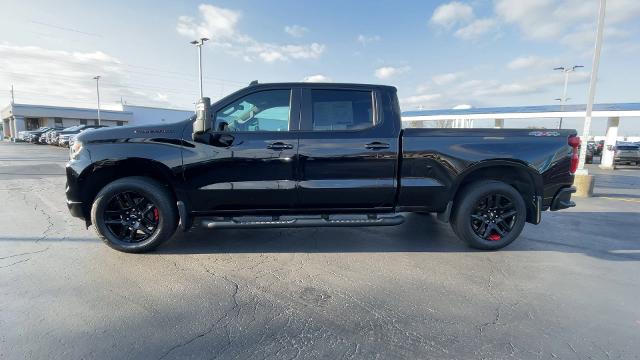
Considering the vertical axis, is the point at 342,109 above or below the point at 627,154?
above

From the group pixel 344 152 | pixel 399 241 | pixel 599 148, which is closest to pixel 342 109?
pixel 344 152

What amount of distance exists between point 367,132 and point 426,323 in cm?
224

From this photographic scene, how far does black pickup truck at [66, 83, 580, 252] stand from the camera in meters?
3.88

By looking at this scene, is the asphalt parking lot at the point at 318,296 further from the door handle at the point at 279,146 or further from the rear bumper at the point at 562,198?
the door handle at the point at 279,146

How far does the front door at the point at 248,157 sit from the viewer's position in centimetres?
388

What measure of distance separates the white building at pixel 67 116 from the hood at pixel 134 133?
44626mm

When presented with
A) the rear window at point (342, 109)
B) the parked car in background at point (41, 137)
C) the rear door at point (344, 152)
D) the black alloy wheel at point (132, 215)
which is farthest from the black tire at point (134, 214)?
the parked car in background at point (41, 137)

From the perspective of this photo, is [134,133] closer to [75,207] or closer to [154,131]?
[154,131]

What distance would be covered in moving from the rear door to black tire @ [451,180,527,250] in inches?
38.3

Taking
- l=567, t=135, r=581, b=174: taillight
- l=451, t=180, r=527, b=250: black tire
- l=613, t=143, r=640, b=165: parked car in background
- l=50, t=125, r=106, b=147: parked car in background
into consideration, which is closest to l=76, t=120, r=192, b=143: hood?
l=451, t=180, r=527, b=250: black tire

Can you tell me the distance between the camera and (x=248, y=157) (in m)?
3.88

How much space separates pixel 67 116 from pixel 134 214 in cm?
6420

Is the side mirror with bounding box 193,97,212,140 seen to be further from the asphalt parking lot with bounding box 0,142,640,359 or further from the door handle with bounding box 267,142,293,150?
the asphalt parking lot with bounding box 0,142,640,359

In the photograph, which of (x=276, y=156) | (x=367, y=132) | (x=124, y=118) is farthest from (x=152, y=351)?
(x=124, y=118)
